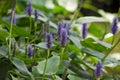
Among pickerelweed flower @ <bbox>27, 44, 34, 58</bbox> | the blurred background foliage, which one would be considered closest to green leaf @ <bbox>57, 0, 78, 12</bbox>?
the blurred background foliage

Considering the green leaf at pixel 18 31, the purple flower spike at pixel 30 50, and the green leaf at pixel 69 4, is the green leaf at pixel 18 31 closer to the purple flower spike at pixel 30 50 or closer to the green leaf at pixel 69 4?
the purple flower spike at pixel 30 50

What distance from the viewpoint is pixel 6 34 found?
65cm

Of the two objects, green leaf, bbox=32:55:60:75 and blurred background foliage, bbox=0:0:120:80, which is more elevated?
green leaf, bbox=32:55:60:75

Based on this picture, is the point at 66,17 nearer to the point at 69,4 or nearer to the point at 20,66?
the point at 69,4

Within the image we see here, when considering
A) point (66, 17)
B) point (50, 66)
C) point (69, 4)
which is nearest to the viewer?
point (50, 66)

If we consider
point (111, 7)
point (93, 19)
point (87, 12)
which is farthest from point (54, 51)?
point (111, 7)

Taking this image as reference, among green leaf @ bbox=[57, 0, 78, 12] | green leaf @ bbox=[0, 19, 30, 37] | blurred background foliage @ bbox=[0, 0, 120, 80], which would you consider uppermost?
green leaf @ bbox=[0, 19, 30, 37]

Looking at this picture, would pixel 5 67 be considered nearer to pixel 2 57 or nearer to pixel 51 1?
pixel 2 57

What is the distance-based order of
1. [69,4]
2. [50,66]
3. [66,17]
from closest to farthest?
1. [50,66]
2. [66,17]
3. [69,4]

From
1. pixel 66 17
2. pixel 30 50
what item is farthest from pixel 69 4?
pixel 30 50

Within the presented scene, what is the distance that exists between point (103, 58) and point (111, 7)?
3135mm

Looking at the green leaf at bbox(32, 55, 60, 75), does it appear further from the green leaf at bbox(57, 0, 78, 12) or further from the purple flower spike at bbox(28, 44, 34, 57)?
the green leaf at bbox(57, 0, 78, 12)

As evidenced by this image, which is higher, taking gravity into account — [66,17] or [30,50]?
[30,50]

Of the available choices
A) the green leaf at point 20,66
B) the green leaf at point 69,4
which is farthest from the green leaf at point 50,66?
the green leaf at point 69,4
